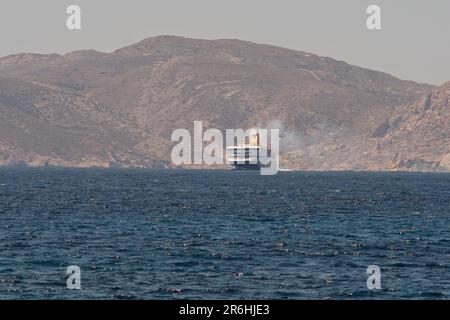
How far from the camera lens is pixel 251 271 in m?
57.0

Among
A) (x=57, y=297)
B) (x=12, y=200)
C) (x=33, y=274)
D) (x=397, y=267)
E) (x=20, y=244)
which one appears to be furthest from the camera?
(x=12, y=200)

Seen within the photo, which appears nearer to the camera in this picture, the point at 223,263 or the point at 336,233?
the point at 223,263

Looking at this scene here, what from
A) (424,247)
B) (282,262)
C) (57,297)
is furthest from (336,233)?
(57,297)

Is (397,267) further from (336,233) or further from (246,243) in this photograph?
(336,233)

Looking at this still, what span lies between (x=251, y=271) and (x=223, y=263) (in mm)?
4561

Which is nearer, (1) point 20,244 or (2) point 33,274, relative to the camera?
(2) point 33,274

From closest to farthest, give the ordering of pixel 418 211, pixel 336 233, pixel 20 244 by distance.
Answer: pixel 20 244 → pixel 336 233 → pixel 418 211

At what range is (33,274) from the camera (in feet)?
180
